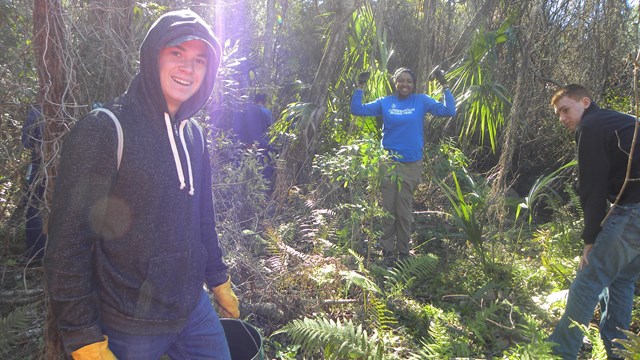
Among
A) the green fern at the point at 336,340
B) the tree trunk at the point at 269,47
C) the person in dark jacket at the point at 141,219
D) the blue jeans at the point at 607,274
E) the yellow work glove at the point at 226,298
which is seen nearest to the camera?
the person in dark jacket at the point at 141,219

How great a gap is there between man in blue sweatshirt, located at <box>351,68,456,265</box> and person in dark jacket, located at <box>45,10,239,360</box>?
10.6ft

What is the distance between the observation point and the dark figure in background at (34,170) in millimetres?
2086

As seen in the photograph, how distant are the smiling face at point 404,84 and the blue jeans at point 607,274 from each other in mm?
2480

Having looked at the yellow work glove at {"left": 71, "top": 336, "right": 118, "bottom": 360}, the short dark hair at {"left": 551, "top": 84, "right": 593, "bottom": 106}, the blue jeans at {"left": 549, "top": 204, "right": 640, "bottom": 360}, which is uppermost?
the short dark hair at {"left": 551, "top": 84, "right": 593, "bottom": 106}

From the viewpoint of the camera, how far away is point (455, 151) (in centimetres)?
577

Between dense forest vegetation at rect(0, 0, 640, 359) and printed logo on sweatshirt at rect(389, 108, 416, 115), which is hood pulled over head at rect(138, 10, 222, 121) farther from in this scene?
printed logo on sweatshirt at rect(389, 108, 416, 115)

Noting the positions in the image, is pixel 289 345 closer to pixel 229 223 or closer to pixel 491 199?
pixel 229 223

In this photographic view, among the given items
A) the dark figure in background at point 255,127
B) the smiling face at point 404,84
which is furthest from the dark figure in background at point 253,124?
the smiling face at point 404,84

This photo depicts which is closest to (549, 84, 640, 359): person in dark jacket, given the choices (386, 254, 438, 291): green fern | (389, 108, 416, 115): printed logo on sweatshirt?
(386, 254, 438, 291): green fern

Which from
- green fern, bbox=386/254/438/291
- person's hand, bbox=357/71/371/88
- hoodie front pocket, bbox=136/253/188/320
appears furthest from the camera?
person's hand, bbox=357/71/371/88

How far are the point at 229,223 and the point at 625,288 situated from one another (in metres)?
2.90

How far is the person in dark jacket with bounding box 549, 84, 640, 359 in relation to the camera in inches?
107

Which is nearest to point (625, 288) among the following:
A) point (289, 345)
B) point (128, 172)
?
point (289, 345)

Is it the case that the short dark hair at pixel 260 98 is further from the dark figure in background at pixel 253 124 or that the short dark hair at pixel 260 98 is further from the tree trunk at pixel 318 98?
the tree trunk at pixel 318 98
